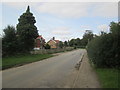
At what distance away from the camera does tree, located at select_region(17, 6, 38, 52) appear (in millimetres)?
37750

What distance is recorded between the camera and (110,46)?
13.4 m

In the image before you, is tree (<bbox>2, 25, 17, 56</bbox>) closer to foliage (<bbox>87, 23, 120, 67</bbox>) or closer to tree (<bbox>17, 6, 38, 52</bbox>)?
tree (<bbox>17, 6, 38, 52</bbox>)

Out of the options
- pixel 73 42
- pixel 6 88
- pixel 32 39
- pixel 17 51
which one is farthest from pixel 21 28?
pixel 73 42

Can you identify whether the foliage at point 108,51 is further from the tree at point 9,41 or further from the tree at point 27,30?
the tree at point 27,30

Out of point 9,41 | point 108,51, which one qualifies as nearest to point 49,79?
point 108,51

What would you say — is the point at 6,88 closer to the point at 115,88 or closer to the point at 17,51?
the point at 115,88

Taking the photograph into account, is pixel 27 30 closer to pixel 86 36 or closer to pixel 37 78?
pixel 37 78

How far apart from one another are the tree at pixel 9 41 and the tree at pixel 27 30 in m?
5.81

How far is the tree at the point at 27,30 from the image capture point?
37.8m

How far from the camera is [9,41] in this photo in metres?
29.9

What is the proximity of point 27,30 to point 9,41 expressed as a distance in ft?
29.1

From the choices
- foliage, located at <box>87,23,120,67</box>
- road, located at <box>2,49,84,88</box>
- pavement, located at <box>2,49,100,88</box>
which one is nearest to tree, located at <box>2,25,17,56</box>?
road, located at <box>2,49,84,88</box>

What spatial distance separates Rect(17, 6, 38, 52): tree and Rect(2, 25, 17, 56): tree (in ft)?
19.1

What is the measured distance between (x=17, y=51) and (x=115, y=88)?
89.0 feet
